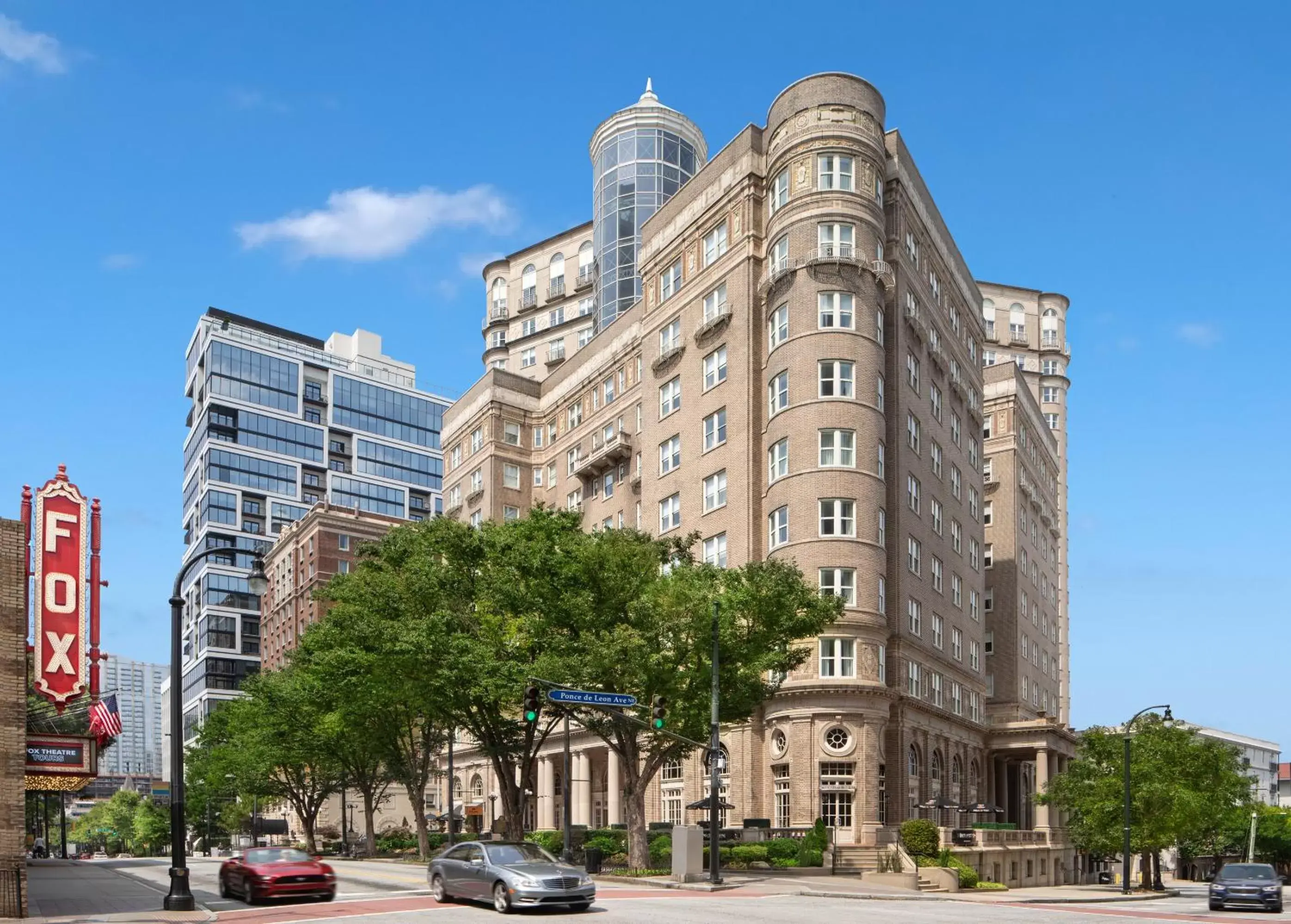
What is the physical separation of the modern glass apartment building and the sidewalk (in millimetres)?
119067

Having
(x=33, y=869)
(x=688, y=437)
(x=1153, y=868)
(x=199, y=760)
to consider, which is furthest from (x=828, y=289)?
(x=199, y=760)

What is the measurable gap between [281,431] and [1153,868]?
139898mm

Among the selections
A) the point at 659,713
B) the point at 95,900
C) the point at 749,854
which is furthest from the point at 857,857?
the point at 95,900

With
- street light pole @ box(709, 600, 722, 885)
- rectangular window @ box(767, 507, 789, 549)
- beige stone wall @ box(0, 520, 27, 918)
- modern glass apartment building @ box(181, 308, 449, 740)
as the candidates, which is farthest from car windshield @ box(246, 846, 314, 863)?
modern glass apartment building @ box(181, 308, 449, 740)

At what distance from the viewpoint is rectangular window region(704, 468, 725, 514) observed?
6794 centimetres

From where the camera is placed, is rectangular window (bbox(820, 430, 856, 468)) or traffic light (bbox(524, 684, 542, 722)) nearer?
traffic light (bbox(524, 684, 542, 722))

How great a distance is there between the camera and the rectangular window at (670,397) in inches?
2908

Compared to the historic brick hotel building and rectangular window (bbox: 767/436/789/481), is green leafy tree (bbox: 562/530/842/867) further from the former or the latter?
rectangular window (bbox: 767/436/789/481)

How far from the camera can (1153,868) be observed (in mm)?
72875

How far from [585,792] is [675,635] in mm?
42748

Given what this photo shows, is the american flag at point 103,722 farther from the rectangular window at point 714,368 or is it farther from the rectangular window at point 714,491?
the rectangular window at point 714,368

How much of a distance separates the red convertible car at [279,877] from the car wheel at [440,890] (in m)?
2.62

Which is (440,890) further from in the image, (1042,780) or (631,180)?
(631,180)

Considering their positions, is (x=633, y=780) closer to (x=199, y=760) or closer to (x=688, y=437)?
(x=688, y=437)
